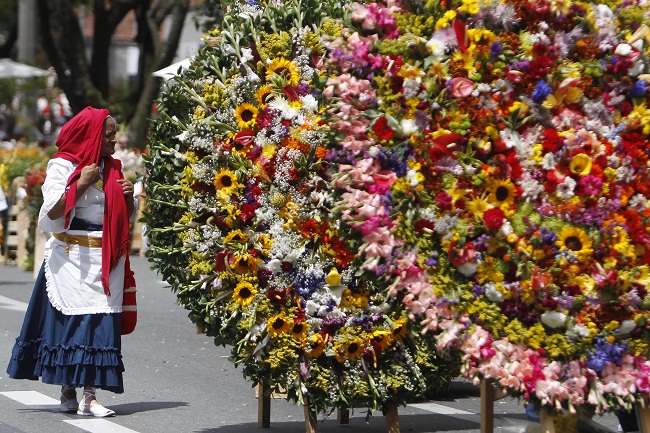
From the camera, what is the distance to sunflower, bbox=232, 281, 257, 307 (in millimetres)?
7338

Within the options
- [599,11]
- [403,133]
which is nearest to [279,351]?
[403,133]

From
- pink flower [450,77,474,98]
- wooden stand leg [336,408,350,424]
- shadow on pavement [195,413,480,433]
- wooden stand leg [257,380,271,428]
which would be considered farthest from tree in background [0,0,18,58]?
pink flower [450,77,474,98]

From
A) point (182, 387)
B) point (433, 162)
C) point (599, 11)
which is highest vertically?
point (599, 11)

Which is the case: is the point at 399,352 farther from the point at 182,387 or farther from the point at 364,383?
the point at 182,387

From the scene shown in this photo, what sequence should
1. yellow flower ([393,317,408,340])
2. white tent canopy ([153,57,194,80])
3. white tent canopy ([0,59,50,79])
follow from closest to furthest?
yellow flower ([393,317,408,340]) < white tent canopy ([153,57,194,80]) < white tent canopy ([0,59,50,79])

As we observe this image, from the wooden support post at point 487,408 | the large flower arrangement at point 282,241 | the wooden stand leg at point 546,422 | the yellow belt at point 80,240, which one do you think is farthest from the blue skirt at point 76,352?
the wooden stand leg at point 546,422

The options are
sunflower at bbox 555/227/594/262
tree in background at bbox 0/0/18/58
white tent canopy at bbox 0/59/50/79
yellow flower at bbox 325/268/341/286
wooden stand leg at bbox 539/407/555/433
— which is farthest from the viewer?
tree in background at bbox 0/0/18/58

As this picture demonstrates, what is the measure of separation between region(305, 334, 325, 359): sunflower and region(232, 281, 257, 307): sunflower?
375mm

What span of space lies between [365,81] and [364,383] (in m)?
2.13

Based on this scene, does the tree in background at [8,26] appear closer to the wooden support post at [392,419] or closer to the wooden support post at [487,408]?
the wooden support post at [392,419]

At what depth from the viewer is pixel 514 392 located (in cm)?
550

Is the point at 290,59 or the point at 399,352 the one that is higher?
the point at 290,59

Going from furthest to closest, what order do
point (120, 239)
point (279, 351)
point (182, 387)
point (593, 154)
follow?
1. point (182, 387)
2. point (120, 239)
3. point (279, 351)
4. point (593, 154)

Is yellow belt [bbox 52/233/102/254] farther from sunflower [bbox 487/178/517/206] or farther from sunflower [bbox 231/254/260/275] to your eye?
sunflower [bbox 487/178/517/206]
